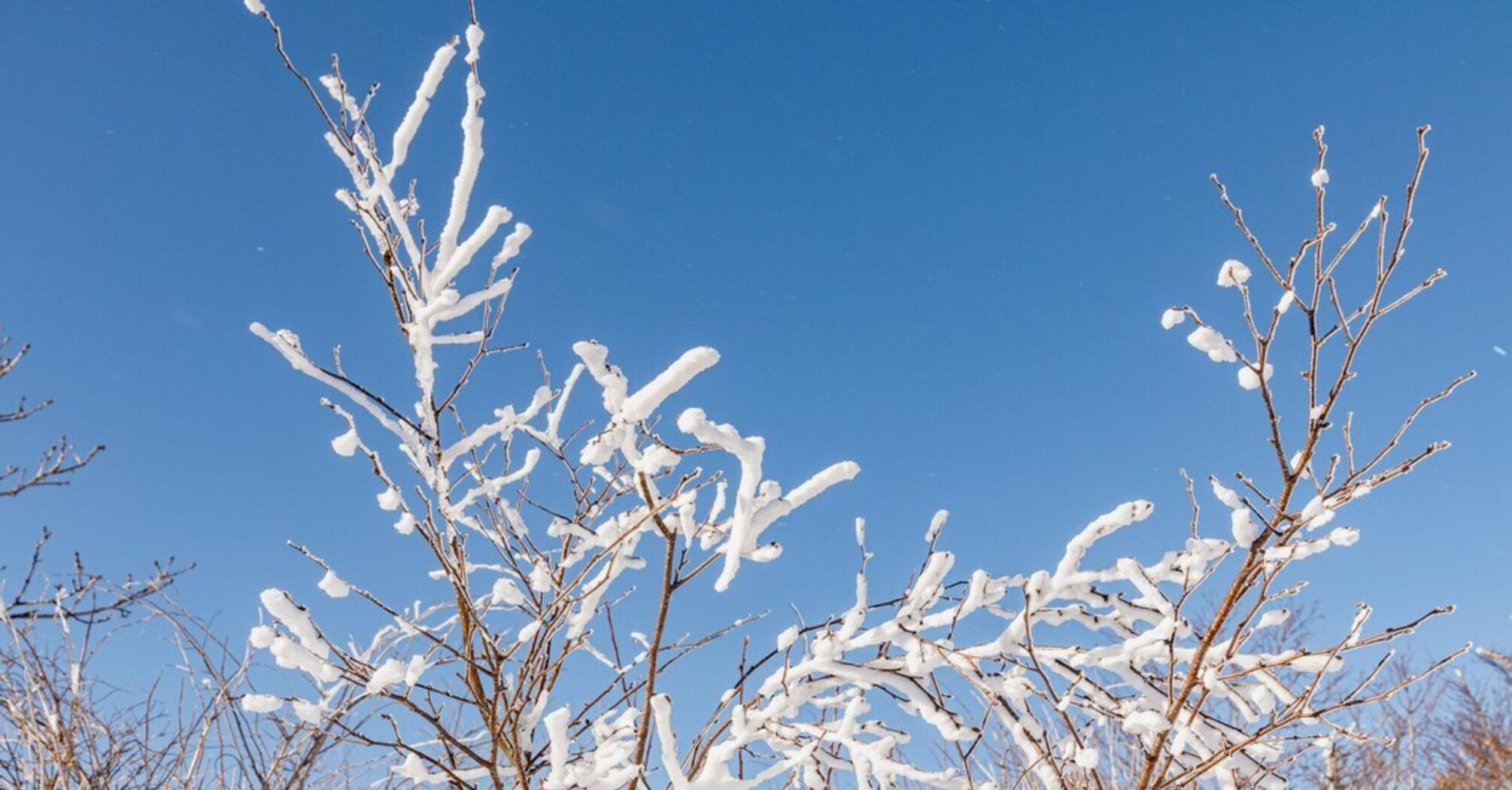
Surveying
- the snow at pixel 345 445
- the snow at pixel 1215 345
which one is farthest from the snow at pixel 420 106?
the snow at pixel 1215 345

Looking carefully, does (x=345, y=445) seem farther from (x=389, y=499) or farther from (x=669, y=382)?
(x=669, y=382)

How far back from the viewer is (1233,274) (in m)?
1.96

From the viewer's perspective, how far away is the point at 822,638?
2023 mm

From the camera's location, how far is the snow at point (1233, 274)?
1.95 m

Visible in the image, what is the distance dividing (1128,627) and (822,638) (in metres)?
0.71

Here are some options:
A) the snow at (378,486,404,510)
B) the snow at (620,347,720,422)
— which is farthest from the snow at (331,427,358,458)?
the snow at (620,347,720,422)

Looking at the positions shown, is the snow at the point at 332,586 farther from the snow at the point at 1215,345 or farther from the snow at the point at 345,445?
the snow at the point at 1215,345

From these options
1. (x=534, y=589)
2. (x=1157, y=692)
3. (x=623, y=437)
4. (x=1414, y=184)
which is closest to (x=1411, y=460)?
(x=1414, y=184)

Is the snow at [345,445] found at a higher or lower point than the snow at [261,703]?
higher

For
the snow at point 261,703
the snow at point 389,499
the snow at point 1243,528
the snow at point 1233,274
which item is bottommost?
the snow at point 261,703

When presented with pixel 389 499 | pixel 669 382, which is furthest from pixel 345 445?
pixel 669 382

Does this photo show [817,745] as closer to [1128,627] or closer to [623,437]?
[1128,627]

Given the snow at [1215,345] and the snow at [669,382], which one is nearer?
the snow at [669,382]

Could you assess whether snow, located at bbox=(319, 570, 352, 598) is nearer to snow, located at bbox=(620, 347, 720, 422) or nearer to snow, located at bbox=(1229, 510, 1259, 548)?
snow, located at bbox=(620, 347, 720, 422)
